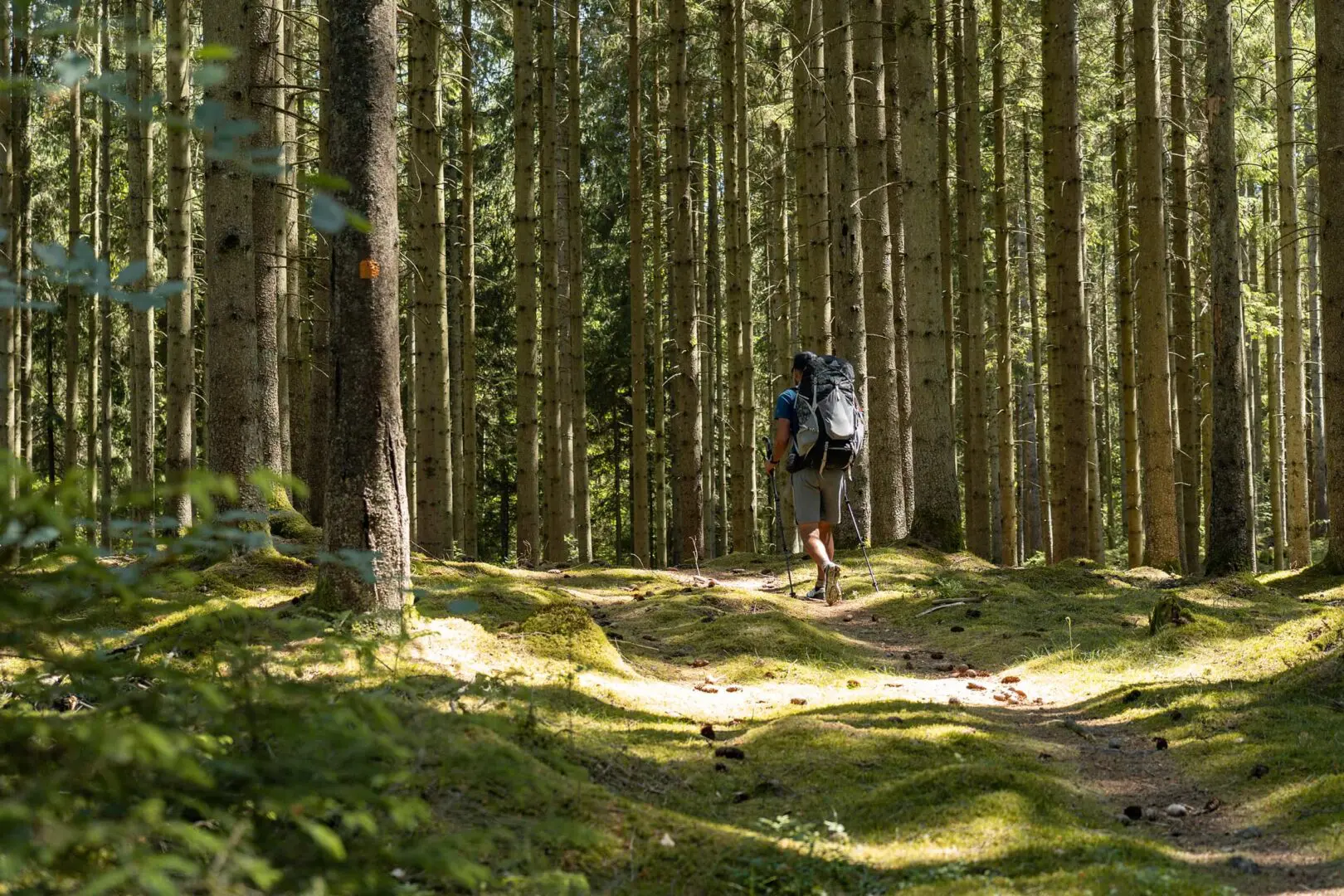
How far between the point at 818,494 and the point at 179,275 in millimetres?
7584

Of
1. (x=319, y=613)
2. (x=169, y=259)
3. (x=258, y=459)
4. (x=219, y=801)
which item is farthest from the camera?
(x=169, y=259)

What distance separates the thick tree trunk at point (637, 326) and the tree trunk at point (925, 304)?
6207mm

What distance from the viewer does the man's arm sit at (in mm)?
10195

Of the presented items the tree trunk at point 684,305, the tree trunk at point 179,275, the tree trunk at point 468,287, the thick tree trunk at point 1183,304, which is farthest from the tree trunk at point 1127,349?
the tree trunk at point 179,275

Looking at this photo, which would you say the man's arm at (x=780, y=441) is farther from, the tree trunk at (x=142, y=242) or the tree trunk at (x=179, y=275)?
the tree trunk at (x=142, y=242)

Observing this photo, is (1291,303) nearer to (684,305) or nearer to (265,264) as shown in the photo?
(684,305)

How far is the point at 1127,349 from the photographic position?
1700 cm

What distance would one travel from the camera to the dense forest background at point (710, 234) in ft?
36.8

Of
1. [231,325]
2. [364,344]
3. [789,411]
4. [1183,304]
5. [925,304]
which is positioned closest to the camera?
[364,344]

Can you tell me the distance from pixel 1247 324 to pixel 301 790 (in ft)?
78.0

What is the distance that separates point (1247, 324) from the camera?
22.3 m

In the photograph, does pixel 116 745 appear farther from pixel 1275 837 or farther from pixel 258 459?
pixel 258 459

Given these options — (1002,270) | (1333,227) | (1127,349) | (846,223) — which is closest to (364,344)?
(846,223)

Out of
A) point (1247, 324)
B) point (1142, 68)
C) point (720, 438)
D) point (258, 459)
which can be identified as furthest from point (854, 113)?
point (720, 438)
